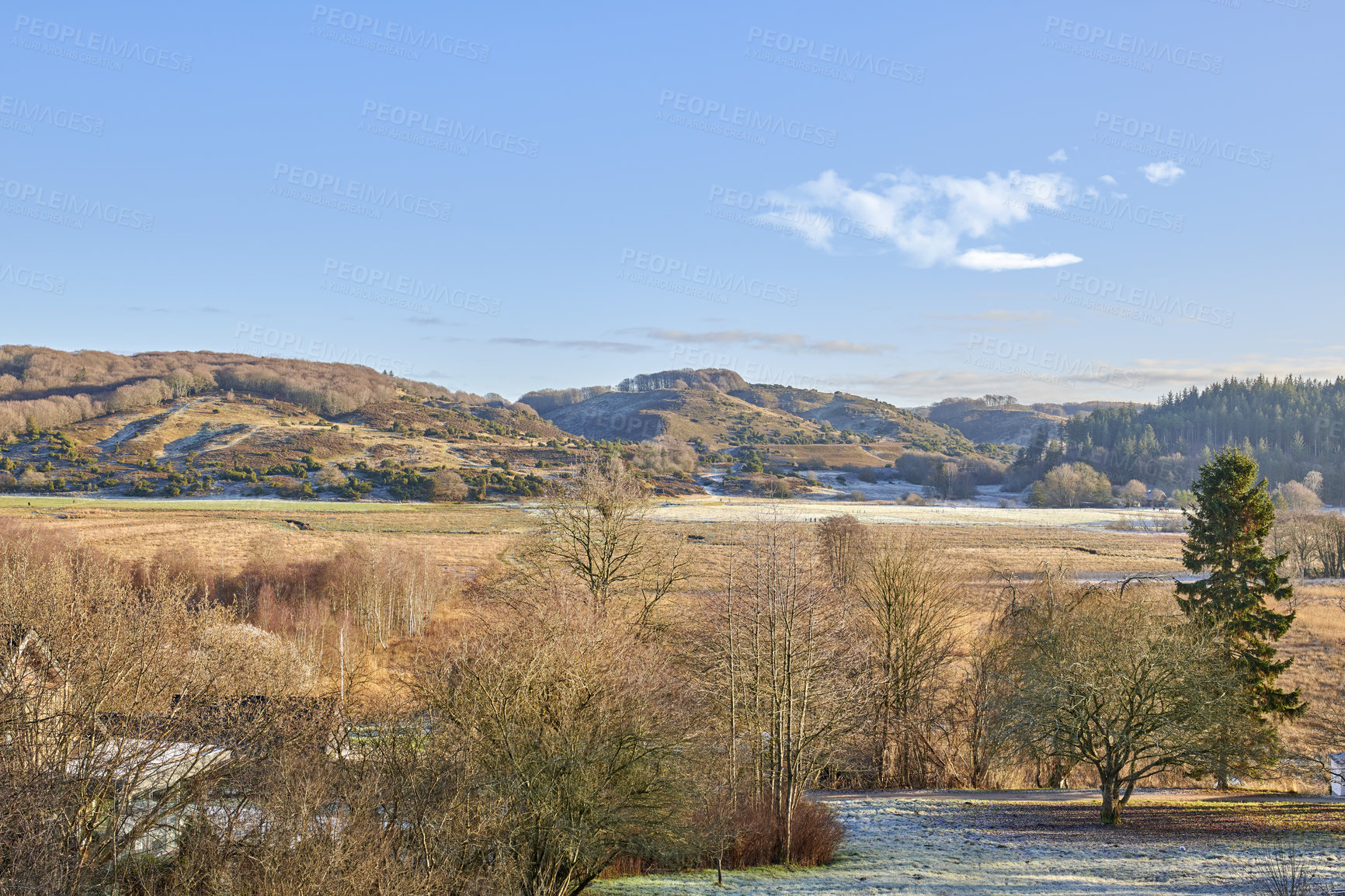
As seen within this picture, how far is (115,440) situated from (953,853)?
18862 centimetres

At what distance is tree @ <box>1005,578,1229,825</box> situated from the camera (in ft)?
79.5

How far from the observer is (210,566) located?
57250 mm

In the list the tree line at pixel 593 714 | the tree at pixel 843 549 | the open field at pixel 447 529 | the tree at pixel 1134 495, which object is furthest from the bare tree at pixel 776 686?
the tree at pixel 1134 495

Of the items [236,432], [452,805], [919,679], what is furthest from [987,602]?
[236,432]

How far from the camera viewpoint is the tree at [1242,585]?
2886 centimetres

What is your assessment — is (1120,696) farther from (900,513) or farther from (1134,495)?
(1134,495)

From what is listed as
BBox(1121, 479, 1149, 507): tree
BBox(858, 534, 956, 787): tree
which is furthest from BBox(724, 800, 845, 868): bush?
BBox(1121, 479, 1149, 507): tree

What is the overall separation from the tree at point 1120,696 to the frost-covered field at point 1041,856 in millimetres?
1895

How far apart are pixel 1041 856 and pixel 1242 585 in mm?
15683

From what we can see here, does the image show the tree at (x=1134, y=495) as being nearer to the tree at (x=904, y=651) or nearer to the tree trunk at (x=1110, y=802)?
the tree at (x=904, y=651)

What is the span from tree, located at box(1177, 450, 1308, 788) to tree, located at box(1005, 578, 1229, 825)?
12.1 feet

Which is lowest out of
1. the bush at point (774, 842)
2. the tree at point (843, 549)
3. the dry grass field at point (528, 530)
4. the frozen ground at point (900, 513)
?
the bush at point (774, 842)

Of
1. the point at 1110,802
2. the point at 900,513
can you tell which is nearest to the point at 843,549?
the point at 1110,802

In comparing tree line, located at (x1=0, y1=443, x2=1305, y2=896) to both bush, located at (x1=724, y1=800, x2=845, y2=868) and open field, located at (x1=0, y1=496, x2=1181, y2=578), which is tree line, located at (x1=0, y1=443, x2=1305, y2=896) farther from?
open field, located at (x1=0, y1=496, x2=1181, y2=578)
